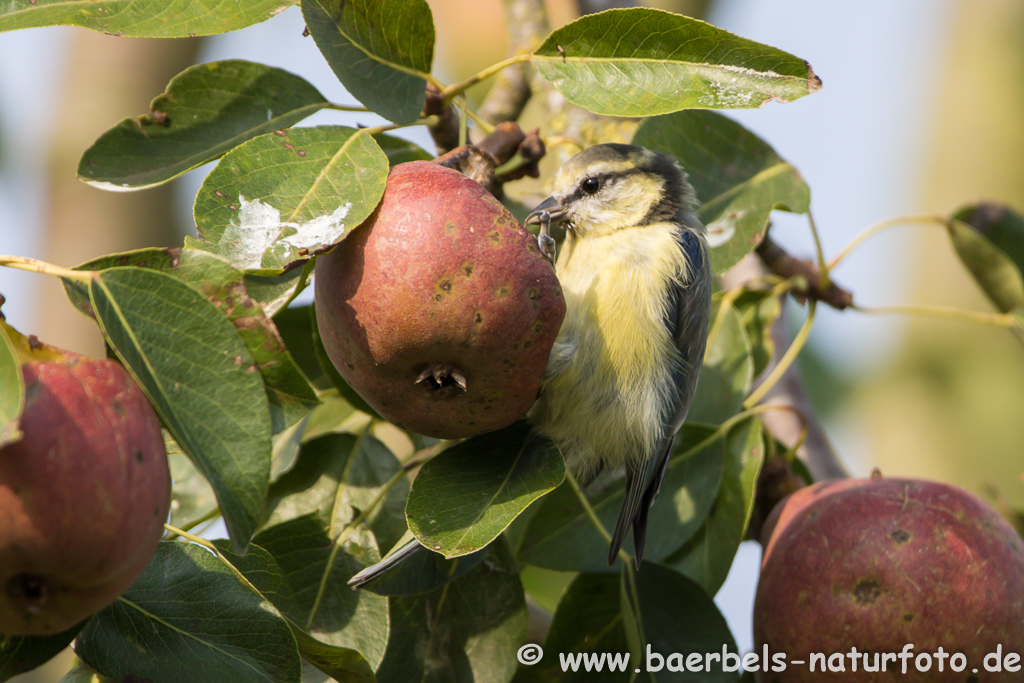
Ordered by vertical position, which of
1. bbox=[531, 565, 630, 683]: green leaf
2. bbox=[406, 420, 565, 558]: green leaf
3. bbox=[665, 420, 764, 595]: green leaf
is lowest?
bbox=[531, 565, 630, 683]: green leaf

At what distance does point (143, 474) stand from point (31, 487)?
13 cm

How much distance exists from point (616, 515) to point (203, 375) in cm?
130

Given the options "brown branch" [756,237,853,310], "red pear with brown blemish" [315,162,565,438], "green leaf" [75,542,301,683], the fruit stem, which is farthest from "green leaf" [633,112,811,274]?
the fruit stem

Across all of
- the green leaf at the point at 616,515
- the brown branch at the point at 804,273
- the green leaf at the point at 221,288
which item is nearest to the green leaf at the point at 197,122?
the green leaf at the point at 221,288

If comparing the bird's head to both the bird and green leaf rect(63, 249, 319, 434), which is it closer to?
the bird

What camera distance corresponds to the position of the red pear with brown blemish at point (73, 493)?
3.33ft

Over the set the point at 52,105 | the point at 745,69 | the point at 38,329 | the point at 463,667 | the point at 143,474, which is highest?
the point at 745,69

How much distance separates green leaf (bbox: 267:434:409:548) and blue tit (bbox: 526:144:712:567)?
39 cm

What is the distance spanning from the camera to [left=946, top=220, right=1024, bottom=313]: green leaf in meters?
2.77

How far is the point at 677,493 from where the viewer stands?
88.0 inches

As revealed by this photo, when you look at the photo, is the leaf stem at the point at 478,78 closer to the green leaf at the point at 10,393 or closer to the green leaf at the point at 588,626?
the green leaf at the point at 10,393

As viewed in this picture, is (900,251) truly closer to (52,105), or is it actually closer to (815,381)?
(815,381)

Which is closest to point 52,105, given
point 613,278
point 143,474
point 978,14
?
point 613,278

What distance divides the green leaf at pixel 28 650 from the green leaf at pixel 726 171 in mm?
1692
